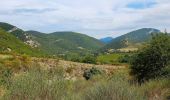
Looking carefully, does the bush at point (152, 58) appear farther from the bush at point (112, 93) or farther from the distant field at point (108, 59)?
the distant field at point (108, 59)

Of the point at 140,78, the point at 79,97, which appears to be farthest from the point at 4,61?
the point at 79,97

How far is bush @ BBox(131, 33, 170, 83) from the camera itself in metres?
29.6

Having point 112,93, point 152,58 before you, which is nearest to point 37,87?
point 112,93

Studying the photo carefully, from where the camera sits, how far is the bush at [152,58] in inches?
1166

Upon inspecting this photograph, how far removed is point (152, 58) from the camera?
30.2 m

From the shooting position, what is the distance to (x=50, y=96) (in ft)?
37.7

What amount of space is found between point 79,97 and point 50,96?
1049mm

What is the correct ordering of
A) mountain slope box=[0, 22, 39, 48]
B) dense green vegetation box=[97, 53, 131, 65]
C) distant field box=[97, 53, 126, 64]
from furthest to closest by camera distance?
mountain slope box=[0, 22, 39, 48]
distant field box=[97, 53, 126, 64]
dense green vegetation box=[97, 53, 131, 65]

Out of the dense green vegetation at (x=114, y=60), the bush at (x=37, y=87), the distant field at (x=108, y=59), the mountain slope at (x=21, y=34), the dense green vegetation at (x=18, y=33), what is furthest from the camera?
the dense green vegetation at (x=18, y=33)

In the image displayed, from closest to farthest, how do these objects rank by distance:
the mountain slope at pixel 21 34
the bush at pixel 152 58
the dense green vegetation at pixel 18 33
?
the bush at pixel 152 58 → the mountain slope at pixel 21 34 → the dense green vegetation at pixel 18 33

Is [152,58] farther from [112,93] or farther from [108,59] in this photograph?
[108,59]

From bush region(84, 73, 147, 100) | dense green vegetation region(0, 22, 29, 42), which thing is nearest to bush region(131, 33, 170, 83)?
bush region(84, 73, 147, 100)

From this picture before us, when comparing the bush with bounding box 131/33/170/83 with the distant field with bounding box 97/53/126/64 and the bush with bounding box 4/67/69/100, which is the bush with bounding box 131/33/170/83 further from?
the distant field with bounding box 97/53/126/64

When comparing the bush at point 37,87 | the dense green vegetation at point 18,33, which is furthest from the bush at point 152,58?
the dense green vegetation at point 18,33
